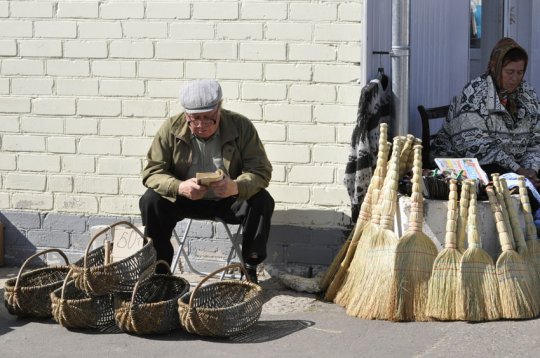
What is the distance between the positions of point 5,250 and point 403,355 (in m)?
3.51

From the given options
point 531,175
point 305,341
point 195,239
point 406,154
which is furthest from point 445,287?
point 195,239

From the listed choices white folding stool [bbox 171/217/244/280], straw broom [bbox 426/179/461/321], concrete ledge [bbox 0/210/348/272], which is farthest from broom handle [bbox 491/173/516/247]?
white folding stool [bbox 171/217/244/280]

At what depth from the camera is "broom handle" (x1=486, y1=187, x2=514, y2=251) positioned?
600cm

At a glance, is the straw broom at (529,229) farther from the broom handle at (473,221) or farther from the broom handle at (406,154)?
the broom handle at (406,154)

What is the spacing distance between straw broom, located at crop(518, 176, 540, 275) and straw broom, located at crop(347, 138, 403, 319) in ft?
2.63

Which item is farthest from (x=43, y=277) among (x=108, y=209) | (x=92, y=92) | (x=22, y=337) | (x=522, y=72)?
(x=522, y=72)

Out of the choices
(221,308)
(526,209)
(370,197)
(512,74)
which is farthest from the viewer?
(512,74)

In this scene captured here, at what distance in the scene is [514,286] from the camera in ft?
19.3

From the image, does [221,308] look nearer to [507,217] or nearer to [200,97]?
[200,97]

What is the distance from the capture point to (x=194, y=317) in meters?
5.64

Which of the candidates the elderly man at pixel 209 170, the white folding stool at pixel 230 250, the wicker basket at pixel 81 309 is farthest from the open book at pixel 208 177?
the wicker basket at pixel 81 309

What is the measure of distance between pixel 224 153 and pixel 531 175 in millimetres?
2096

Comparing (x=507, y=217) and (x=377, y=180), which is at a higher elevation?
(x=377, y=180)

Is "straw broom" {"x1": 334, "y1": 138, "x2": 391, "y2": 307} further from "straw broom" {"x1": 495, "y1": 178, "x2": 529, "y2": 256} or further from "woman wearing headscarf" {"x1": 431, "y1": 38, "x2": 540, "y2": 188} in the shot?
"woman wearing headscarf" {"x1": 431, "y1": 38, "x2": 540, "y2": 188}
